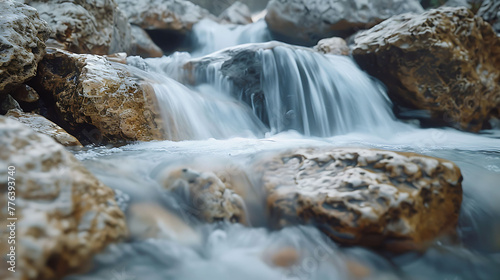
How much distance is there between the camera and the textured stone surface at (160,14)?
9.46 m

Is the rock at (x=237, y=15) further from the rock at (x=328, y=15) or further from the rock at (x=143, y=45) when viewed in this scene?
the rock at (x=143, y=45)

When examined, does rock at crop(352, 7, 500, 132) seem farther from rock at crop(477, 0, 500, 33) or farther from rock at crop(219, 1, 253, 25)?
rock at crop(219, 1, 253, 25)

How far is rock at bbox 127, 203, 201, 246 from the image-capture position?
1.40m

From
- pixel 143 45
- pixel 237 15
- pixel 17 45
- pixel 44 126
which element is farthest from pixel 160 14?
pixel 44 126

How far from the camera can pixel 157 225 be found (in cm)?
147

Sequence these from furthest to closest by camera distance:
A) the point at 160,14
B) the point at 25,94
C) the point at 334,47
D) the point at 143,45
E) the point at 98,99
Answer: the point at 160,14 → the point at 143,45 → the point at 334,47 → the point at 25,94 → the point at 98,99

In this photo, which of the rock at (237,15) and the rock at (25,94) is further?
the rock at (237,15)

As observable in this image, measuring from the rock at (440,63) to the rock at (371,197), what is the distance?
11.6 ft

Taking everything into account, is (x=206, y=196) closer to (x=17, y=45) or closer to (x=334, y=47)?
(x=17, y=45)

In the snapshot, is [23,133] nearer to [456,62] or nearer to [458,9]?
[456,62]

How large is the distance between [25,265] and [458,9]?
6598 mm

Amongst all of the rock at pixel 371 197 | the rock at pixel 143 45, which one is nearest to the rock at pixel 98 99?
the rock at pixel 371 197

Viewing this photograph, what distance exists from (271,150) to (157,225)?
4.23 feet

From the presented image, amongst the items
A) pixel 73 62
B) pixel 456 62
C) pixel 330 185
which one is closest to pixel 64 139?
pixel 73 62
